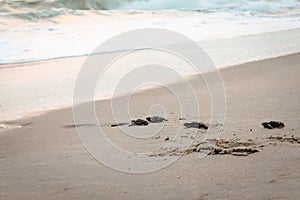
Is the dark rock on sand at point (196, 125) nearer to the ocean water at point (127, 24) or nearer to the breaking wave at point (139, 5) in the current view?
the ocean water at point (127, 24)

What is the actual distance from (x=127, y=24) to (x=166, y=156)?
11093 mm

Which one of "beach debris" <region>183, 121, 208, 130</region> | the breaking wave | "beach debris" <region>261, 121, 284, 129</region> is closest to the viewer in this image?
"beach debris" <region>261, 121, 284, 129</region>

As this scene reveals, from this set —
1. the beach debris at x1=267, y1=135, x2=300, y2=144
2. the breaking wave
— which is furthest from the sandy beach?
the breaking wave

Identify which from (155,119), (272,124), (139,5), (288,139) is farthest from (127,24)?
(288,139)

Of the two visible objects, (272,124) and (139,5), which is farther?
(139,5)

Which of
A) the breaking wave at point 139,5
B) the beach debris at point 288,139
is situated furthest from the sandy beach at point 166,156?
the breaking wave at point 139,5

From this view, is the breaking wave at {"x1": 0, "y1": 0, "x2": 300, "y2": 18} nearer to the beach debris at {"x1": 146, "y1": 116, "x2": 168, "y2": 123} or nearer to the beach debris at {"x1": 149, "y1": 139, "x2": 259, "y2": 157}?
the beach debris at {"x1": 146, "y1": 116, "x2": 168, "y2": 123}

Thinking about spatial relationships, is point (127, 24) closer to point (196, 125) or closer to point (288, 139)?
point (196, 125)

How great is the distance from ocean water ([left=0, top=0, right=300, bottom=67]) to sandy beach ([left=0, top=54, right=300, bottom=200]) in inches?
118

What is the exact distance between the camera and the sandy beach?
94.1 inches

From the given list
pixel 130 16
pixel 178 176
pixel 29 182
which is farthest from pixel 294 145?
pixel 130 16

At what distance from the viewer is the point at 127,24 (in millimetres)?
13609

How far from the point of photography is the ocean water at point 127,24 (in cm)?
871

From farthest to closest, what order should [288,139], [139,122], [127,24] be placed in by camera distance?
[127,24]
[139,122]
[288,139]
